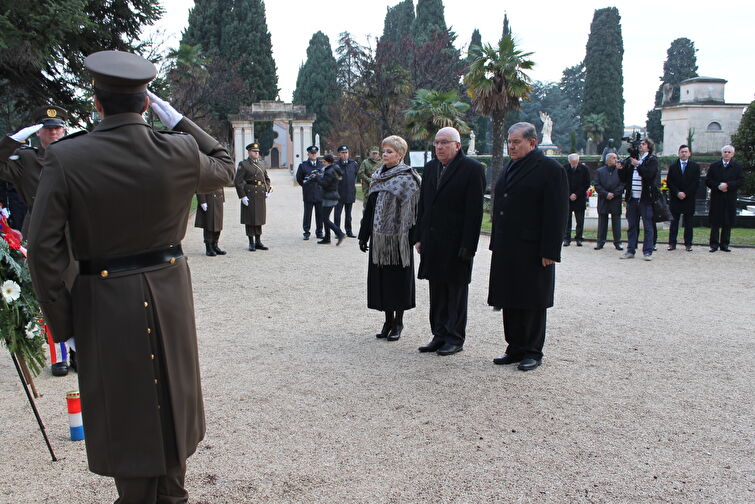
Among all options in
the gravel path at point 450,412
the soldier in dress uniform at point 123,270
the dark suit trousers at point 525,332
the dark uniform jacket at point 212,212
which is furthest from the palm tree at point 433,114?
the soldier in dress uniform at point 123,270

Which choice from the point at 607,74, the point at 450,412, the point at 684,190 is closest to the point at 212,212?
the point at 450,412

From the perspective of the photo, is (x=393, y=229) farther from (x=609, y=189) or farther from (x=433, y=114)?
(x=433, y=114)

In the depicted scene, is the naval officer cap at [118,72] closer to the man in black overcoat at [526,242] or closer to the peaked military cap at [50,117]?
the peaked military cap at [50,117]

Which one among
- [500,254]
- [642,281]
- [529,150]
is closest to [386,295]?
[500,254]

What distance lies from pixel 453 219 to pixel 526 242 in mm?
724

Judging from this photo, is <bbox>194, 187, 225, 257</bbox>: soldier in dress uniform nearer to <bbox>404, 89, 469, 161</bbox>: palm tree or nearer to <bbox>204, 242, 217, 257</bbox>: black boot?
<bbox>204, 242, 217, 257</bbox>: black boot

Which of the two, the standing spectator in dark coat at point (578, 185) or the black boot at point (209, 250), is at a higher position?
the standing spectator in dark coat at point (578, 185)

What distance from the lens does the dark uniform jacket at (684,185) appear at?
1309cm

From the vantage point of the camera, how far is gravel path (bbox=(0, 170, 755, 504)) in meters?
3.78

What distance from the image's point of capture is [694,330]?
7.24 meters

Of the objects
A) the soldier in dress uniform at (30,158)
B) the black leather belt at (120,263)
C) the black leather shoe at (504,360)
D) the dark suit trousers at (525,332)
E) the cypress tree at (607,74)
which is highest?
the cypress tree at (607,74)

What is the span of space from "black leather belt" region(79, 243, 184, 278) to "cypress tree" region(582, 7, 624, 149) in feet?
199

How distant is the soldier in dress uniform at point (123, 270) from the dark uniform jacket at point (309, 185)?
1160cm

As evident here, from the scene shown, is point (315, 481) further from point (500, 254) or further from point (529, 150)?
point (529, 150)
